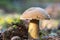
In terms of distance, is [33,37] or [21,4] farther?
[21,4]

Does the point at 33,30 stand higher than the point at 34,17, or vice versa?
the point at 34,17

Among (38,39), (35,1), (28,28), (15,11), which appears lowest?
(38,39)

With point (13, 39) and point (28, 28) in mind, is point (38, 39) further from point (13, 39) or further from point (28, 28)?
point (13, 39)

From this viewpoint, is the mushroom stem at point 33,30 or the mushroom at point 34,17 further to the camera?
the mushroom stem at point 33,30

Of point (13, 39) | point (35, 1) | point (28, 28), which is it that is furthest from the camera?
point (35, 1)

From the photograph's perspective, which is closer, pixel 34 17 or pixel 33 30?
pixel 34 17

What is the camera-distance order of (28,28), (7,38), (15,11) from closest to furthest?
(7,38), (28,28), (15,11)

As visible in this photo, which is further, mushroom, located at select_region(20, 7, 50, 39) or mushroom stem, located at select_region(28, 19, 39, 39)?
mushroom stem, located at select_region(28, 19, 39, 39)

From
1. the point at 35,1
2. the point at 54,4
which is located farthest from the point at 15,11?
the point at 54,4
